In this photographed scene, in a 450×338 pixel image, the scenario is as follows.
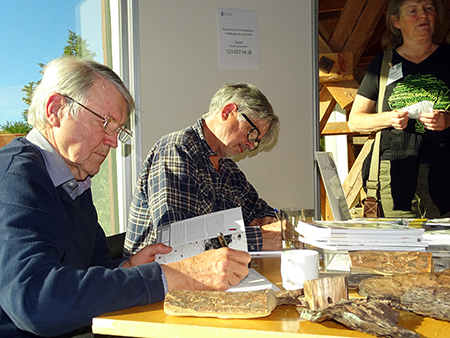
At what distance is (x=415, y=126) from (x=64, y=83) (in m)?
1.90

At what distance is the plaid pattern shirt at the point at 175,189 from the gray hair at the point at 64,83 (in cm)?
51

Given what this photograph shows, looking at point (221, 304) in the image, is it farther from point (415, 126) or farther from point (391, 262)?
point (415, 126)

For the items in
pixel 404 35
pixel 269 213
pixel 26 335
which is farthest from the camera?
pixel 404 35

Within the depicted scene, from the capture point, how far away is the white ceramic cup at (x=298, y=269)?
1.04 meters

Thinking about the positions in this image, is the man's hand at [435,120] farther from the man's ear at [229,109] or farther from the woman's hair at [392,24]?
the man's ear at [229,109]

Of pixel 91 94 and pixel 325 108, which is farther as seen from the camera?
pixel 325 108

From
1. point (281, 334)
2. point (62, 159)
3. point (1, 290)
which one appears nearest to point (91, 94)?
point (62, 159)

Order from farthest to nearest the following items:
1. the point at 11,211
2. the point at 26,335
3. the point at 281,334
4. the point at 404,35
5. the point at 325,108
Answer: the point at 325,108 → the point at 404,35 → the point at 26,335 → the point at 11,211 → the point at 281,334

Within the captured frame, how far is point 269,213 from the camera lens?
88.4 inches

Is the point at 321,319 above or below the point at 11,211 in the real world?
below

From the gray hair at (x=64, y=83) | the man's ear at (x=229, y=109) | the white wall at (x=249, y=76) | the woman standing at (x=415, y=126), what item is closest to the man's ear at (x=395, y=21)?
the woman standing at (x=415, y=126)

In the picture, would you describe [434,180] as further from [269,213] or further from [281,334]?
[281,334]

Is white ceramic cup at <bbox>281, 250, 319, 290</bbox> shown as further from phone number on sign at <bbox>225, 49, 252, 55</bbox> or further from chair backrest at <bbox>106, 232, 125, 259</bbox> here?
phone number on sign at <bbox>225, 49, 252, 55</bbox>

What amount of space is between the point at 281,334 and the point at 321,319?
9cm
